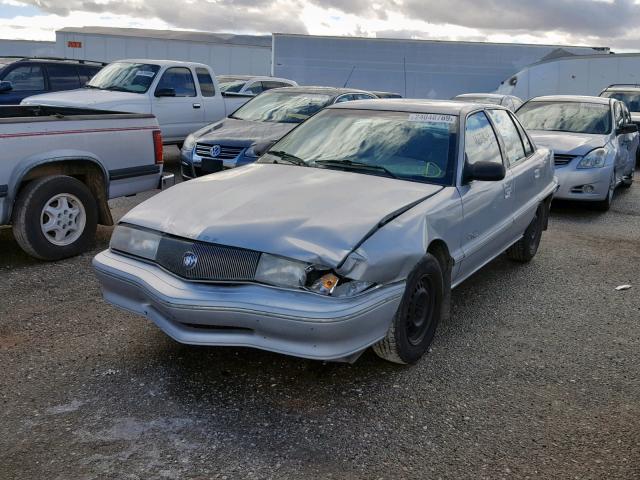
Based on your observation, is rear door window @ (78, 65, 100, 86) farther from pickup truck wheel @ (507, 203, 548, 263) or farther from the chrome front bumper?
the chrome front bumper

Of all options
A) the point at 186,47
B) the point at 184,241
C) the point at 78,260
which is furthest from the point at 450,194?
the point at 186,47

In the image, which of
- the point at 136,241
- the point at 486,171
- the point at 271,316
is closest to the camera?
the point at 271,316

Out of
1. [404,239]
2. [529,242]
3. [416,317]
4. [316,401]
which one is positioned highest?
[404,239]

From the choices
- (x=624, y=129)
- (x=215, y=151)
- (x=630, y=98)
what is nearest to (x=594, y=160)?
(x=624, y=129)

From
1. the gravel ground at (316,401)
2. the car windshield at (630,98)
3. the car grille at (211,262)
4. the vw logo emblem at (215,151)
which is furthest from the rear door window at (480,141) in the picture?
the car windshield at (630,98)

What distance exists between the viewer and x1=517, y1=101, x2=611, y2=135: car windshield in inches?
372

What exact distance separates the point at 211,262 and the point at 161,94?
812 centimetres

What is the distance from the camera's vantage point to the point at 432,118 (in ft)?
15.3

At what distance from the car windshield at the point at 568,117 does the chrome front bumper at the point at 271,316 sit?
→ 7073mm

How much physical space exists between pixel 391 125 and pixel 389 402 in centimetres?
204

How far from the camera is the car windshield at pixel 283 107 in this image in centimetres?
949

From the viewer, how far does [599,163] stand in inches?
336

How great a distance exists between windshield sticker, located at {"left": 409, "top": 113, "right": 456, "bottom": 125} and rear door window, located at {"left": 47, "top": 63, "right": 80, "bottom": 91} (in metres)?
9.47

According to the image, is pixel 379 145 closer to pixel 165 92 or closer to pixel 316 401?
A: pixel 316 401
